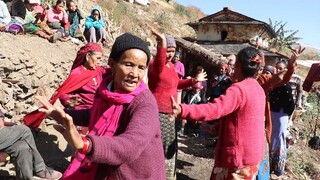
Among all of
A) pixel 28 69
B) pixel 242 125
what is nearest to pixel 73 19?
pixel 28 69

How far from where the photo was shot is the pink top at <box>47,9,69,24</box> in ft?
25.9

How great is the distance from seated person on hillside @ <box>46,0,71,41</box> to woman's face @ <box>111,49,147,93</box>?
6.42 meters

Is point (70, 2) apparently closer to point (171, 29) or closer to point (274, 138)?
point (274, 138)

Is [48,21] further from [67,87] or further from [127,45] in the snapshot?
[127,45]

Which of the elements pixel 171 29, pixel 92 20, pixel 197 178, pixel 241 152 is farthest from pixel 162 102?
pixel 171 29

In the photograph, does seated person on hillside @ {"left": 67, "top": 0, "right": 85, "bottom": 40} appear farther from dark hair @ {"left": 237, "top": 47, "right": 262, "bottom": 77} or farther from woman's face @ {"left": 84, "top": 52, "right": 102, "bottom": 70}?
dark hair @ {"left": 237, "top": 47, "right": 262, "bottom": 77}

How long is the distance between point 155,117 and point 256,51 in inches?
56.6

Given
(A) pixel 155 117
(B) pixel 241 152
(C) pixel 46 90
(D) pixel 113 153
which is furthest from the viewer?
(C) pixel 46 90

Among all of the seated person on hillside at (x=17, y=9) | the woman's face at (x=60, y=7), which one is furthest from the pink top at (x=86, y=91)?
the woman's face at (x=60, y=7)

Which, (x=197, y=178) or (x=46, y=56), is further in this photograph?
(x=46, y=56)

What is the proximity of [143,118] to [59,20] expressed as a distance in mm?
6988

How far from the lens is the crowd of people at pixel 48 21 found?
22.4 ft

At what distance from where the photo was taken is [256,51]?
114 inches

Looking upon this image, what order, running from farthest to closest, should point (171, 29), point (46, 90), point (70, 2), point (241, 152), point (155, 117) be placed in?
point (171, 29)
point (70, 2)
point (46, 90)
point (241, 152)
point (155, 117)
